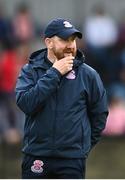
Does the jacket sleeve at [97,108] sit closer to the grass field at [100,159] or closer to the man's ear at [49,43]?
the man's ear at [49,43]

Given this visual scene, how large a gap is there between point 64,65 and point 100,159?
7.27 meters

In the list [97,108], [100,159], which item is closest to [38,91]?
[97,108]

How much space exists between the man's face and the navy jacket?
139mm

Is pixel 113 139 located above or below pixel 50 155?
below

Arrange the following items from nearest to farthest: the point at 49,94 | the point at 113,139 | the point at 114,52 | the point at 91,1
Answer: the point at 49,94 < the point at 113,139 < the point at 114,52 < the point at 91,1

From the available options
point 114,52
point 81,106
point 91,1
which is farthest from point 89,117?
point 91,1

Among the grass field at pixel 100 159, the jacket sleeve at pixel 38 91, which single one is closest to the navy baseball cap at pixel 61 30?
the jacket sleeve at pixel 38 91

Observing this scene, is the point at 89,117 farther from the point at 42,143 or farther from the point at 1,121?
the point at 1,121

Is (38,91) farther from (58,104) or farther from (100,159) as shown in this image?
(100,159)

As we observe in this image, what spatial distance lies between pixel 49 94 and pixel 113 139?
699 centimetres

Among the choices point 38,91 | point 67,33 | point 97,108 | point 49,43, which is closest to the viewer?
point 38,91

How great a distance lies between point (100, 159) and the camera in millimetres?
14633

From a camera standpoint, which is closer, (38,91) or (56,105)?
(38,91)

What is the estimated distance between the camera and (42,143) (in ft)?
24.9
